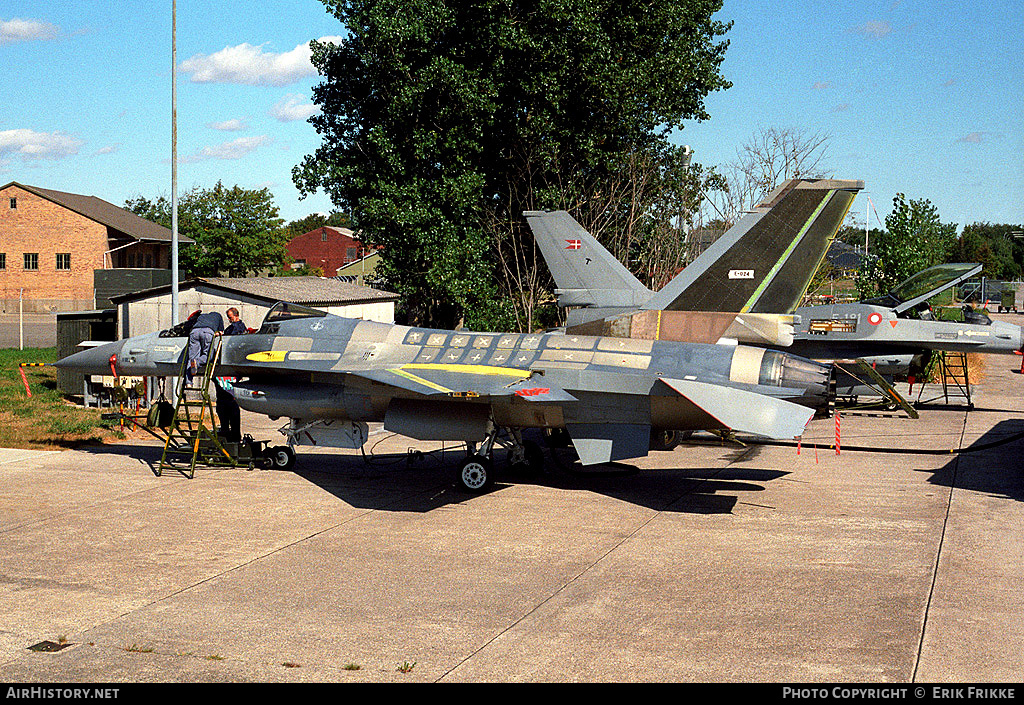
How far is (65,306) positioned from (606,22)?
44541 mm

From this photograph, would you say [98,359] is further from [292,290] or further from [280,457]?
[292,290]

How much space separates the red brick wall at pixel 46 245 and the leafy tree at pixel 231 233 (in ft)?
19.6

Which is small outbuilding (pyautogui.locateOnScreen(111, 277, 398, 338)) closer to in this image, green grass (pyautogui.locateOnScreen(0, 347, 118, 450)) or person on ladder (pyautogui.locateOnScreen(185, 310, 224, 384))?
green grass (pyautogui.locateOnScreen(0, 347, 118, 450))

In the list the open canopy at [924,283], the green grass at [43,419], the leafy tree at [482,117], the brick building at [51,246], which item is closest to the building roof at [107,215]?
the brick building at [51,246]

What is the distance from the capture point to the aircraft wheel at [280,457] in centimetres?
1594

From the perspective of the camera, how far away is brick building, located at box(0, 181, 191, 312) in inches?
2352

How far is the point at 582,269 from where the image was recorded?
18781 millimetres

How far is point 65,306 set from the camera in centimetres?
6009

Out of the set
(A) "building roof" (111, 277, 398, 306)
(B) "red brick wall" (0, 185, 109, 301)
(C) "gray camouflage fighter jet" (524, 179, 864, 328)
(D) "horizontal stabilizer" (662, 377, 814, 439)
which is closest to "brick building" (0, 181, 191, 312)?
(B) "red brick wall" (0, 185, 109, 301)

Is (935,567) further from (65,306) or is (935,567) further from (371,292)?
(65,306)

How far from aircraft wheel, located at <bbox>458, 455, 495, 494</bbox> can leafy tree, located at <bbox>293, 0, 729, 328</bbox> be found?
18.6 m

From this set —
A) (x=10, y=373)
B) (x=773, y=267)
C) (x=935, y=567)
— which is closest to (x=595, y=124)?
(x=773, y=267)

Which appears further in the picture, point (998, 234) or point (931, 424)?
point (998, 234)

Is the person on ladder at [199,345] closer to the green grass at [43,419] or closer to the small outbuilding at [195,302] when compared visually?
the green grass at [43,419]
